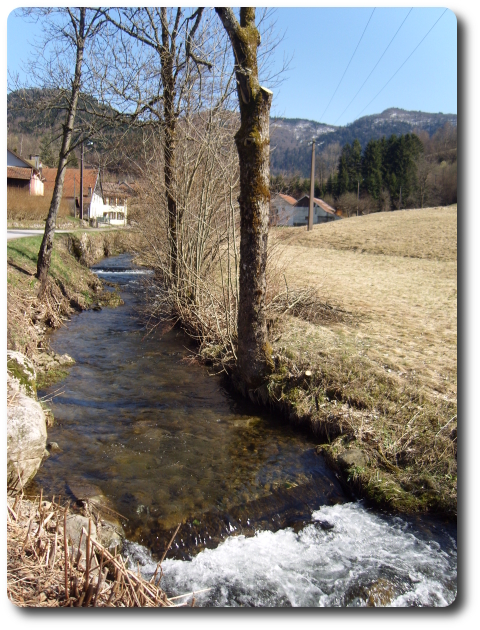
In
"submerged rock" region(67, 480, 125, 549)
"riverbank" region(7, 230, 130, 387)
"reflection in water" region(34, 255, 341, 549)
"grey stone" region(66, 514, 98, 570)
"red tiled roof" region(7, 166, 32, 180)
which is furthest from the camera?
"red tiled roof" region(7, 166, 32, 180)

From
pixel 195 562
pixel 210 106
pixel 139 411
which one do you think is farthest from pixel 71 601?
pixel 210 106

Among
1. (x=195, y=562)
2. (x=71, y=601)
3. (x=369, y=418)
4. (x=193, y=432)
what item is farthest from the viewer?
(x=193, y=432)

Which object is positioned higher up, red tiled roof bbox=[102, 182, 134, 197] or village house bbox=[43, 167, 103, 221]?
village house bbox=[43, 167, 103, 221]

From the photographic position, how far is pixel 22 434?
4.45 m

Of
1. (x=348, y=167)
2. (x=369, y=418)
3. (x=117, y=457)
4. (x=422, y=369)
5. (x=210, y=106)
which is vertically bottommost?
(x=117, y=457)

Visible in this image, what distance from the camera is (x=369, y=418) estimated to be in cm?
562

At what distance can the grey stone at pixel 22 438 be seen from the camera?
13.9 ft

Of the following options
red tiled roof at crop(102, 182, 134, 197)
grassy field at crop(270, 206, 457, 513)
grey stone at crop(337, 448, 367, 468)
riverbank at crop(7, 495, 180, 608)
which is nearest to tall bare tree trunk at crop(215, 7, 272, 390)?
grassy field at crop(270, 206, 457, 513)

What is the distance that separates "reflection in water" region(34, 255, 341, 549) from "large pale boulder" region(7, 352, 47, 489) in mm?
259

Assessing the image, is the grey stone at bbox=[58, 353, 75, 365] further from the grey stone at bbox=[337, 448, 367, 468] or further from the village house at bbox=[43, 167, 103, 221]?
the village house at bbox=[43, 167, 103, 221]

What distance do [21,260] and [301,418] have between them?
8604mm

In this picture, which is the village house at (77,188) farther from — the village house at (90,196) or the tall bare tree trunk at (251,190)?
the tall bare tree trunk at (251,190)

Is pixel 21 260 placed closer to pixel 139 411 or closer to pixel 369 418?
pixel 139 411

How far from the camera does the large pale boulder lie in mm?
4250
